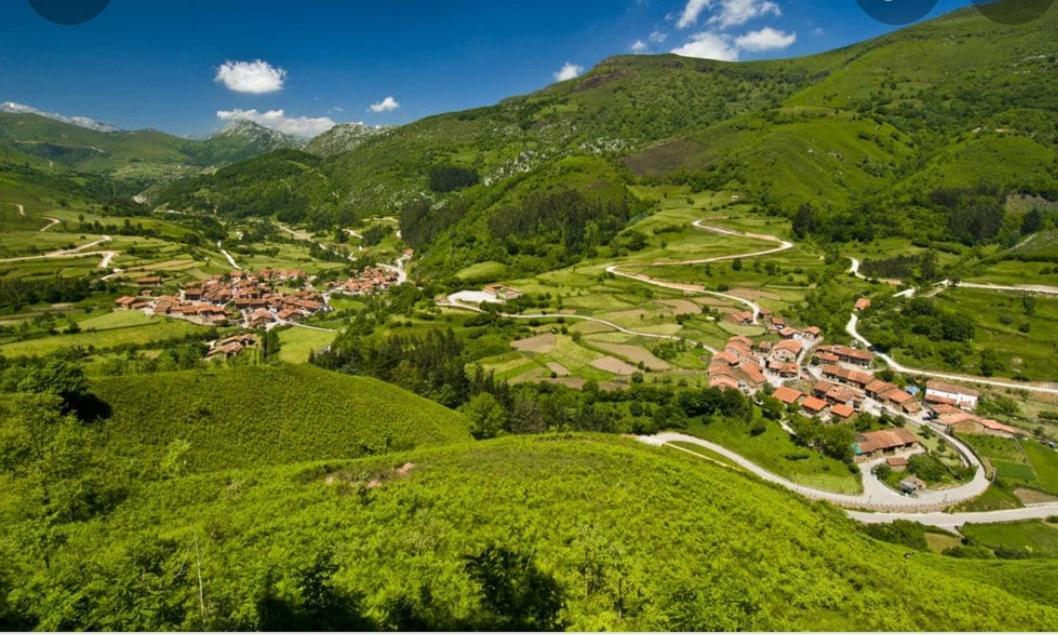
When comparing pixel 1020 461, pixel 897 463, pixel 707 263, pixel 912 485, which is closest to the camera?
pixel 912 485

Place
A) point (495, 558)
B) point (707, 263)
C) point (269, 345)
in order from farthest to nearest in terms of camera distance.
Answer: point (707, 263), point (269, 345), point (495, 558)

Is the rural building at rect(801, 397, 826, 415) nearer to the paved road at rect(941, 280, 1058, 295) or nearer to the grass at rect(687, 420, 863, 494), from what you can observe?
the grass at rect(687, 420, 863, 494)

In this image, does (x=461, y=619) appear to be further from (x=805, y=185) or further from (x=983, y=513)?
(x=805, y=185)

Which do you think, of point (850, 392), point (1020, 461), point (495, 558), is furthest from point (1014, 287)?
point (495, 558)

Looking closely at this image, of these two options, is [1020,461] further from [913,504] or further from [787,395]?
[787,395]

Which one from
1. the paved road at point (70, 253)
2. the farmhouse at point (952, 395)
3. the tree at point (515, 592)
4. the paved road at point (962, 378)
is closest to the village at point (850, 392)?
the farmhouse at point (952, 395)
